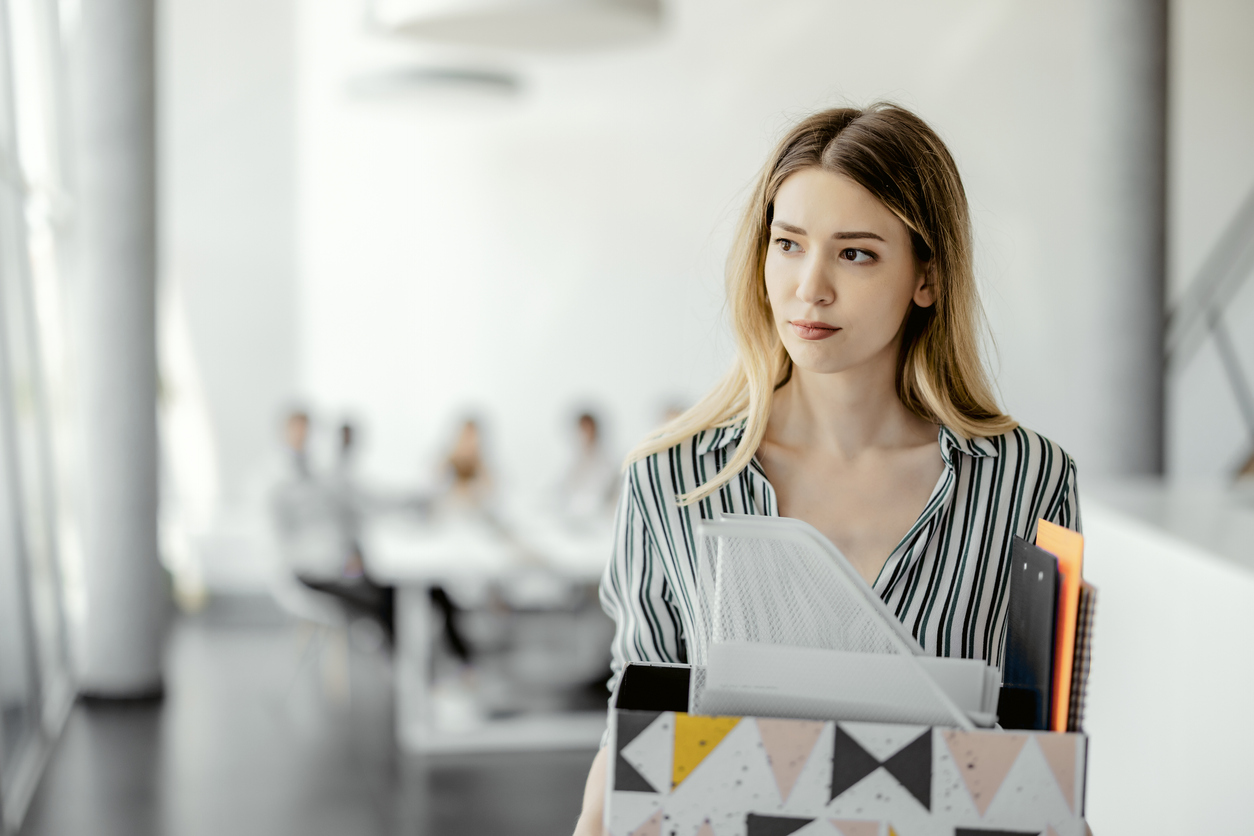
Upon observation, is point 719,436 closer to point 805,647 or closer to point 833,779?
point 805,647

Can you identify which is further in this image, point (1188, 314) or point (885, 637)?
point (1188, 314)

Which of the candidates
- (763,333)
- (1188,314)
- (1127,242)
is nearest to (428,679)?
(1127,242)

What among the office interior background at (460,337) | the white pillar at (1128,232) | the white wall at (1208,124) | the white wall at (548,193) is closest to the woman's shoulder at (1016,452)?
the office interior background at (460,337)

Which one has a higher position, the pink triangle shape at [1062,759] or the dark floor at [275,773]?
the pink triangle shape at [1062,759]

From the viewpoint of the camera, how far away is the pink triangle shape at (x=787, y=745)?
0.95 meters

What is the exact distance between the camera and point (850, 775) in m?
0.95

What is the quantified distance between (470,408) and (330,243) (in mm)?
1547

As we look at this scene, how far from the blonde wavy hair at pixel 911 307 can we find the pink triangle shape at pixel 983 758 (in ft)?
1.46

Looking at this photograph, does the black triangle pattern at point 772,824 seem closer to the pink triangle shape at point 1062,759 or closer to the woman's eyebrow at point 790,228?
the pink triangle shape at point 1062,759

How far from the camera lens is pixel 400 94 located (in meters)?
6.91

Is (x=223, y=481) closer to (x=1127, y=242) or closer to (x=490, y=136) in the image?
(x=490, y=136)

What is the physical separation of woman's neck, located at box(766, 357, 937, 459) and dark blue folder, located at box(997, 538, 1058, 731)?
0.83 feet

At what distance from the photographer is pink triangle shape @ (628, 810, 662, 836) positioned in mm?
963

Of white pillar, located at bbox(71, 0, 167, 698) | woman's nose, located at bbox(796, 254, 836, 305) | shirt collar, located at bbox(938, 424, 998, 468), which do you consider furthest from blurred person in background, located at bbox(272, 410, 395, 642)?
woman's nose, located at bbox(796, 254, 836, 305)
